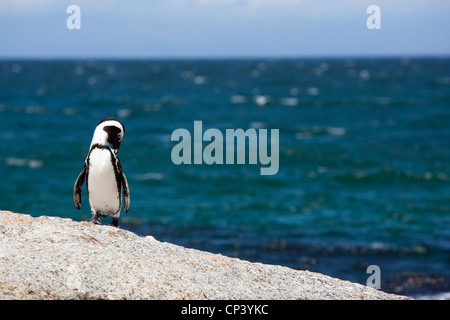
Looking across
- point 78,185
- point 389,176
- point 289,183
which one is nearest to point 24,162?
point 289,183

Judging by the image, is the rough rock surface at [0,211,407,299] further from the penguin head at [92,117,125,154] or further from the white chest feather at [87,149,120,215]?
the penguin head at [92,117,125,154]

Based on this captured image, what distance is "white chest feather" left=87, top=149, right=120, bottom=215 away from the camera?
7.96 meters

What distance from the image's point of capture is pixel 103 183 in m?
8.03

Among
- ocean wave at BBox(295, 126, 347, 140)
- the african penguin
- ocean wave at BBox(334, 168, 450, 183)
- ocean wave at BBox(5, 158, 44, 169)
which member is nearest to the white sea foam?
ocean wave at BBox(295, 126, 347, 140)

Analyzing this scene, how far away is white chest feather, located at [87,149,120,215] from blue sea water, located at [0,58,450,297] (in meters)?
8.26

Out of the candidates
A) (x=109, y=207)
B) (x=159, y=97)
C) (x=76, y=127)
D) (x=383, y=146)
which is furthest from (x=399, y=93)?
(x=109, y=207)

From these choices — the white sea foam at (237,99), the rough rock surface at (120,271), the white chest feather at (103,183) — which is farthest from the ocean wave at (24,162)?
the white sea foam at (237,99)

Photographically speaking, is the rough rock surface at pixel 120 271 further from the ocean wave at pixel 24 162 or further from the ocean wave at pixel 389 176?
the ocean wave at pixel 24 162

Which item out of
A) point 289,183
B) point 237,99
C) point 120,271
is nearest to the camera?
point 120,271

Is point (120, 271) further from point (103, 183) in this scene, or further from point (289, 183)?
point (289, 183)

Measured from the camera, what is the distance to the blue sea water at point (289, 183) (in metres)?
17.2

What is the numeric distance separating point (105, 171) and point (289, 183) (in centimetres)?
1969

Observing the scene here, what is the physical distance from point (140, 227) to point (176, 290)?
45.8ft

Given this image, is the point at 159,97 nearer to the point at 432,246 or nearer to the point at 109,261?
the point at 432,246
